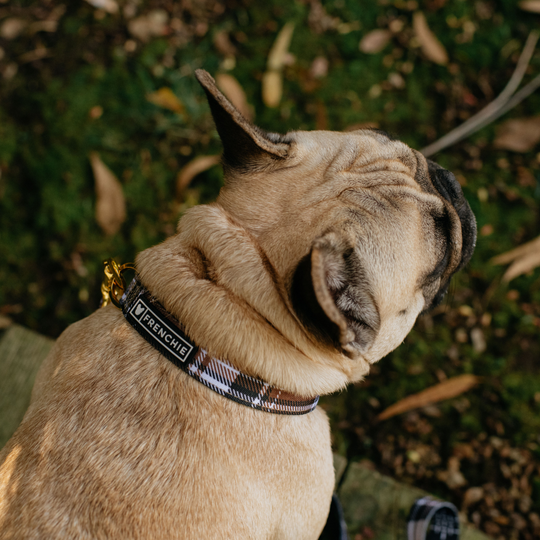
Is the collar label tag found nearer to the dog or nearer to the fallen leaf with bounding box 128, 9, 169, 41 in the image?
the dog

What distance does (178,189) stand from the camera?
4.31 m

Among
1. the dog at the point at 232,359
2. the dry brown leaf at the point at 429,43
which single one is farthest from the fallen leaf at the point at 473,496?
the dry brown leaf at the point at 429,43

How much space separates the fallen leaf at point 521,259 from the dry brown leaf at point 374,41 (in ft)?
8.54

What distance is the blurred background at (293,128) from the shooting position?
12.5ft

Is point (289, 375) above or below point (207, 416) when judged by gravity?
above

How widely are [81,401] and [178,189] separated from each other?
274 centimetres

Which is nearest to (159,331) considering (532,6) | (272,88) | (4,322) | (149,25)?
(4,322)

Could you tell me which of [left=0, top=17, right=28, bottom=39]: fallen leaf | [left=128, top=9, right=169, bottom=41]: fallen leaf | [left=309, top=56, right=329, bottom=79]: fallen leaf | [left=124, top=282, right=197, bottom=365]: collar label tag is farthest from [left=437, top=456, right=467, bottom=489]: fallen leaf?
[left=0, top=17, right=28, bottom=39]: fallen leaf

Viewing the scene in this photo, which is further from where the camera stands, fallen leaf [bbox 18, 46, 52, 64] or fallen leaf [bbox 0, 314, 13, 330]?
fallen leaf [bbox 18, 46, 52, 64]

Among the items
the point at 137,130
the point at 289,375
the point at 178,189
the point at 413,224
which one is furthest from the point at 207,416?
the point at 137,130

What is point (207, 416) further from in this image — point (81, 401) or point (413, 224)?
point (413, 224)

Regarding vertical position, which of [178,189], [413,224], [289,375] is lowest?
[178,189]

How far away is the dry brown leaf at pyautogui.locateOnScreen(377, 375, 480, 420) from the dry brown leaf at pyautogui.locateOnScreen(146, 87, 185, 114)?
11.9 feet

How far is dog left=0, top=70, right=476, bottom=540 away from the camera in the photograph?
1.83 m
